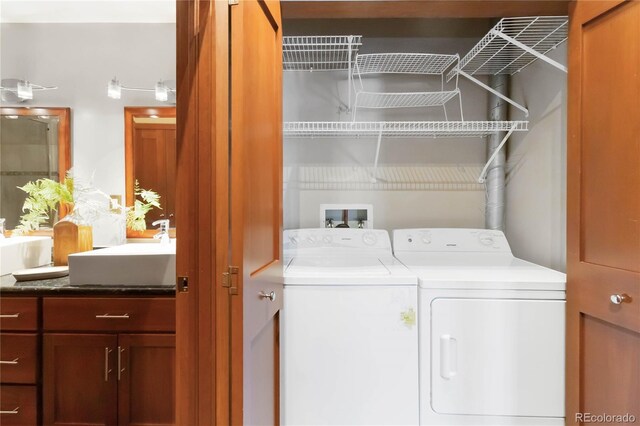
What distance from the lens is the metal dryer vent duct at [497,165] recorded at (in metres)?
2.18

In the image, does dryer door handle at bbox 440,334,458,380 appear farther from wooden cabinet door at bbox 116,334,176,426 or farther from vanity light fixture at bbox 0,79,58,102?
vanity light fixture at bbox 0,79,58,102

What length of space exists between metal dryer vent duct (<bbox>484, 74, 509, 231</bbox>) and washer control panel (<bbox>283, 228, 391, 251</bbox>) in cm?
72

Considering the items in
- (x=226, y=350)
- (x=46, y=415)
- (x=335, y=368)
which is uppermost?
(x=226, y=350)

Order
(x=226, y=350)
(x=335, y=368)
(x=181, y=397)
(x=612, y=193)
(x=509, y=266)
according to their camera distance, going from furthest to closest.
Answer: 1. (x=509, y=266)
2. (x=335, y=368)
3. (x=612, y=193)
4. (x=181, y=397)
5. (x=226, y=350)

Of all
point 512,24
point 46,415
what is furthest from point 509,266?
point 46,415

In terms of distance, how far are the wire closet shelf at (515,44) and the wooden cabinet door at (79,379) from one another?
2.31 meters

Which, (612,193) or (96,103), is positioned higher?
(96,103)

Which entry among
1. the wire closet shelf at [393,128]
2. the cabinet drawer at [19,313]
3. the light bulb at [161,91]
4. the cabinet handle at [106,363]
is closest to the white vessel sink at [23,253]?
the cabinet drawer at [19,313]

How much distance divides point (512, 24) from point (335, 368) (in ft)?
6.08

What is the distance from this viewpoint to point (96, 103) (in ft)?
7.03

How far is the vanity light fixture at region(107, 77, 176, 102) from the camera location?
206 cm

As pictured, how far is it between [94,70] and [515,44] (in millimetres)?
2340

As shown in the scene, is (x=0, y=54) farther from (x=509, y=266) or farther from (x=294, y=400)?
(x=509, y=266)
